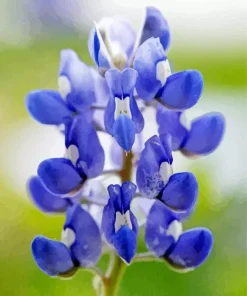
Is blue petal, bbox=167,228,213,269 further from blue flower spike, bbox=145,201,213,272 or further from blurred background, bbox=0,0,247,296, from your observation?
blurred background, bbox=0,0,247,296

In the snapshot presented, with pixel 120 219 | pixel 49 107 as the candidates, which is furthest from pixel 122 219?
pixel 49 107

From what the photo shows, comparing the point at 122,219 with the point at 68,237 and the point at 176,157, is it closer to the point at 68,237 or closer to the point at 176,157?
the point at 68,237

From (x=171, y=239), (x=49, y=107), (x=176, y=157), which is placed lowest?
(x=176, y=157)

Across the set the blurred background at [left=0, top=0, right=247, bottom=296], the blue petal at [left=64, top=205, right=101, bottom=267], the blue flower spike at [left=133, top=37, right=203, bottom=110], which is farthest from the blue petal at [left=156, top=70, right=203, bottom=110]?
the blurred background at [left=0, top=0, right=247, bottom=296]

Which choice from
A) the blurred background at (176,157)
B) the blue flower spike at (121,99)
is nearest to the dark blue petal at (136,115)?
the blue flower spike at (121,99)

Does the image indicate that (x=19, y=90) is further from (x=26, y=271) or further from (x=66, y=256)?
(x=66, y=256)

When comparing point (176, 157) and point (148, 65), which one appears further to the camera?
point (176, 157)

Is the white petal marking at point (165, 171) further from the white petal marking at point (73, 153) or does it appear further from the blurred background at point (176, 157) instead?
the blurred background at point (176, 157)

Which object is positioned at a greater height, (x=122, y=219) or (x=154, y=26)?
(x=154, y=26)
